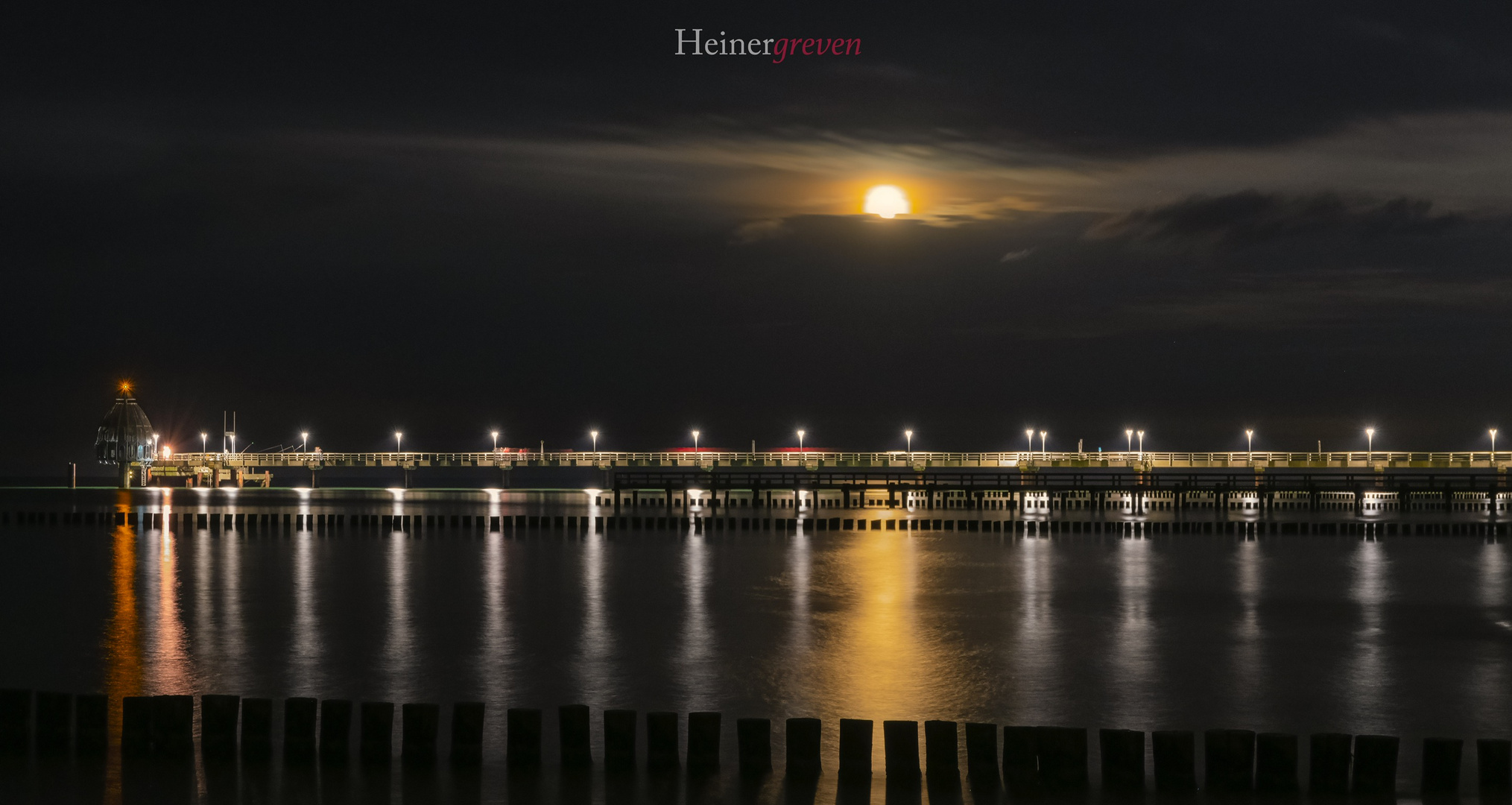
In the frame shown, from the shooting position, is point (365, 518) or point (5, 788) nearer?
point (5, 788)

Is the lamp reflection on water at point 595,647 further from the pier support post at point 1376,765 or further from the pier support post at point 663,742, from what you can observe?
the pier support post at point 1376,765

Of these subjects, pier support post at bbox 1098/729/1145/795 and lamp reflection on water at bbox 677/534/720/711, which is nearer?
pier support post at bbox 1098/729/1145/795

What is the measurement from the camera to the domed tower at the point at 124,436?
137500 millimetres

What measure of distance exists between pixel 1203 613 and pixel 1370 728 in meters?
11.0

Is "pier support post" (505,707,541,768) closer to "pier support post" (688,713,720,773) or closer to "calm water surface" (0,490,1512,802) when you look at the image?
"calm water surface" (0,490,1512,802)

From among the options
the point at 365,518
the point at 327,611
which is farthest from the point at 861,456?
the point at 327,611

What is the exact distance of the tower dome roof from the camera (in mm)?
138125

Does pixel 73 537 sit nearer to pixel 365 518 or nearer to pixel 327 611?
pixel 365 518

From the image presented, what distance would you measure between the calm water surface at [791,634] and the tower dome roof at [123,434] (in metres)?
104

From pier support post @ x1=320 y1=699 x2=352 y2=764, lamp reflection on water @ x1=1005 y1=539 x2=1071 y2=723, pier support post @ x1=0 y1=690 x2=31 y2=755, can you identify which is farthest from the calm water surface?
pier support post @ x1=0 y1=690 x2=31 y2=755

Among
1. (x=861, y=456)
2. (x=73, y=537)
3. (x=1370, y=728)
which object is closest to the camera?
(x=1370, y=728)

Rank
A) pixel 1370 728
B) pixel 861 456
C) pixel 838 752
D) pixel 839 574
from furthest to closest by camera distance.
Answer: pixel 861 456 → pixel 839 574 → pixel 1370 728 → pixel 838 752

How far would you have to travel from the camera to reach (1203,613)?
27234mm

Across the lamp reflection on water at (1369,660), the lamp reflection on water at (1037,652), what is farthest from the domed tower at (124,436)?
the lamp reflection on water at (1369,660)
